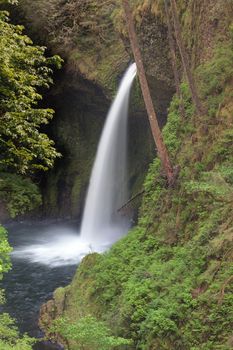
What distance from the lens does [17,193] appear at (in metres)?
10.4

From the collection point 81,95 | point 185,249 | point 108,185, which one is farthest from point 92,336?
point 81,95

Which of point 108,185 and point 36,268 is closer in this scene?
point 36,268

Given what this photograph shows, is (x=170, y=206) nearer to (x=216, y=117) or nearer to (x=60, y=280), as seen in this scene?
(x=216, y=117)

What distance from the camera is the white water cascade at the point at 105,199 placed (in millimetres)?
22891

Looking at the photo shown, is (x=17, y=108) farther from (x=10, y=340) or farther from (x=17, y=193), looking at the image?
(x=10, y=340)

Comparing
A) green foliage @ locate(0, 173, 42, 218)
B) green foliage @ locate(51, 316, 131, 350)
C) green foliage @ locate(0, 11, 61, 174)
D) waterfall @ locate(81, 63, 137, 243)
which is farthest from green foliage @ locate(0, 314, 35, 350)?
waterfall @ locate(81, 63, 137, 243)

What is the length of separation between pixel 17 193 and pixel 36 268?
394 inches

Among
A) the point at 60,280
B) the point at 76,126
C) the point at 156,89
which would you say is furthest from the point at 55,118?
the point at 60,280

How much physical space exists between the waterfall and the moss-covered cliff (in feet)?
26.3

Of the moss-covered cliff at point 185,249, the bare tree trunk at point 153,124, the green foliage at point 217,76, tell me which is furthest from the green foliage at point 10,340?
the green foliage at point 217,76

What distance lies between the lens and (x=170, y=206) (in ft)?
45.1

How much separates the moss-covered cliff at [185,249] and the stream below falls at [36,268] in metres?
1.14

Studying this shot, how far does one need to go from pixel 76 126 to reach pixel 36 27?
6566mm

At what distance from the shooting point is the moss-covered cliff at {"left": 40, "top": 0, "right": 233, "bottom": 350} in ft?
31.4
